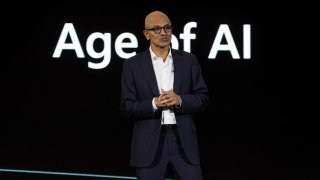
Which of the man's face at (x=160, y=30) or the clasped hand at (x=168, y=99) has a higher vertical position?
the man's face at (x=160, y=30)

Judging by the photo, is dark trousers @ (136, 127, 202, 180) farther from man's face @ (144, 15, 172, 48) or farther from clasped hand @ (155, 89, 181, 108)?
man's face @ (144, 15, 172, 48)

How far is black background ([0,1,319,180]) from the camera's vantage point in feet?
17.7

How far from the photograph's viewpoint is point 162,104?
113 inches

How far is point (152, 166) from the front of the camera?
293 centimetres

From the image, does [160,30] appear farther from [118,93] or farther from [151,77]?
[118,93]

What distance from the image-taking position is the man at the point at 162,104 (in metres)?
2.93

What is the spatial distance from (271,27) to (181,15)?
0.76m

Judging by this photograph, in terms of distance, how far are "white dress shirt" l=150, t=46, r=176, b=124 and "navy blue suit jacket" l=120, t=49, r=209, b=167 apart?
3 cm

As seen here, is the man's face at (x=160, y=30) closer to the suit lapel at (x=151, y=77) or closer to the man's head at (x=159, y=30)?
the man's head at (x=159, y=30)

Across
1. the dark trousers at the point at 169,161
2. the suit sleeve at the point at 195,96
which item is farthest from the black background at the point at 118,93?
the dark trousers at the point at 169,161

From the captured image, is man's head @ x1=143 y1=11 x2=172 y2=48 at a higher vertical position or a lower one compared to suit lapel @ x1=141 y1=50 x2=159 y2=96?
higher

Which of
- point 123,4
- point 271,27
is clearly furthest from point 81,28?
point 271,27

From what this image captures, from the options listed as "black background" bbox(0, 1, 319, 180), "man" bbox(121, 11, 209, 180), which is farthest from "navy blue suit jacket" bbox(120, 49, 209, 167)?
"black background" bbox(0, 1, 319, 180)

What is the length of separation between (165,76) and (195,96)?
17 centimetres
